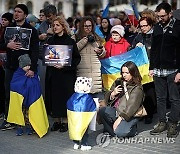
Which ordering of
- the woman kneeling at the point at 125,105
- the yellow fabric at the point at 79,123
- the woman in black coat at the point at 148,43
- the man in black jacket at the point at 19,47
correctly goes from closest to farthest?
the yellow fabric at the point at 79,123 < the woman kneeling at the point at 125,105 < the man in black jacket at the point at 19,47 < the woman in black coat at the point at 148,43

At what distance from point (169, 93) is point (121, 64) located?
4.82 feet

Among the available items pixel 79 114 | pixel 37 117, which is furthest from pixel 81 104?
pixel 37 117

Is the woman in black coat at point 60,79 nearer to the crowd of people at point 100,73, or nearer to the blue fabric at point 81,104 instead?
the crowd of people at point 100,73

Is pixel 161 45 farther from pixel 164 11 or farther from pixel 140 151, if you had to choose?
pixel 140 151

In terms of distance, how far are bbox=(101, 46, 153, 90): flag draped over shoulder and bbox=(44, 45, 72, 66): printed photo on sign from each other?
1317mm

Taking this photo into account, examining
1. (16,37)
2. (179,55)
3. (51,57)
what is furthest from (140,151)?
(16,37)

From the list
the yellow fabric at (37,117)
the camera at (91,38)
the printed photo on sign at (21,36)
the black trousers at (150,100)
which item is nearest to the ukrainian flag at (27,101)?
the yellow fabric at (37,117)

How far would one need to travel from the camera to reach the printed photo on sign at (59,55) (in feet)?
20.8

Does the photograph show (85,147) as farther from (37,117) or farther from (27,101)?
(27,101)

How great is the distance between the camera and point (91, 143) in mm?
6020

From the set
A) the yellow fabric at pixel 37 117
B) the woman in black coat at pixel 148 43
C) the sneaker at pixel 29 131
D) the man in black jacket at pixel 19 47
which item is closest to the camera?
the yellow fabric at pixel 37 117

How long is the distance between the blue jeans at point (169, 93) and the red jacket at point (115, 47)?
4.62ft

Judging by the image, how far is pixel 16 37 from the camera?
648 cm

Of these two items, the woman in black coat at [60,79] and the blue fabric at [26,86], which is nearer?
the blue fabric at [26,86]
